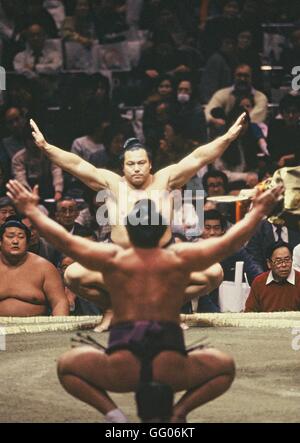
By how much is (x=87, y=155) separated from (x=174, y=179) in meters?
2.01

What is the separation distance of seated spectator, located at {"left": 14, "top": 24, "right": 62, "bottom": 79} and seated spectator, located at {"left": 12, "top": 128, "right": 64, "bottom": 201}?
784 millimetres

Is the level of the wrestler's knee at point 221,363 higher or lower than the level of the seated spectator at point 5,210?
lower

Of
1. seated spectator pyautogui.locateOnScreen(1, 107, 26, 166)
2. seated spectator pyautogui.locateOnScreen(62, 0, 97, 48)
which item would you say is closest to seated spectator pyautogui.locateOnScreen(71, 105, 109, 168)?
seated spectator pyautogui.locateOnScreen(1, 107, 26, 166)

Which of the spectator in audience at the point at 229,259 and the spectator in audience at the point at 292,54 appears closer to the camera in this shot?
the spectator in audience at the point at 229,259

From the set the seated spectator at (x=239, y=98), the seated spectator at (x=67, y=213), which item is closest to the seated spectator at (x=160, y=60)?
the seated spectator at (x=239, y=98)

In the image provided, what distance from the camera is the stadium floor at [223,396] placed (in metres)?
4.65

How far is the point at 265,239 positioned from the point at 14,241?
1.45 meters

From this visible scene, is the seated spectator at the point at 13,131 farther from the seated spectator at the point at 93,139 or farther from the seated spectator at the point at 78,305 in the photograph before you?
the seated spectator at the point at 78,305

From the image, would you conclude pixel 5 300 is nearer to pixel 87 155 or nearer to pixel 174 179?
pixel 174 179

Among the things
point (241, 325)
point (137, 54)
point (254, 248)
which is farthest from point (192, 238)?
point (137, 54)

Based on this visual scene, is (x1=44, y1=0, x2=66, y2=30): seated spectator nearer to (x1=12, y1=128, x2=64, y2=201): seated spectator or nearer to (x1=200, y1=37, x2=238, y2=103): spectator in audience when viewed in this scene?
(x1=200, y1=37, x2=238, y2=103): spectator in audience

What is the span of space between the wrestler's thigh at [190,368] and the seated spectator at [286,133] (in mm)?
3764

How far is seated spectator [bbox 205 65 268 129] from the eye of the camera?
8.09m

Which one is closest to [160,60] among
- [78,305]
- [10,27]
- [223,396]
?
[10,27]
